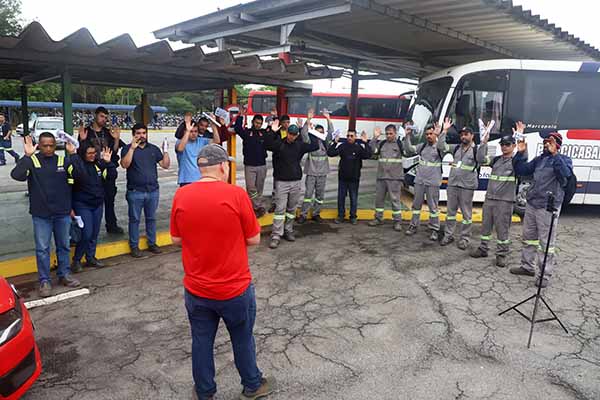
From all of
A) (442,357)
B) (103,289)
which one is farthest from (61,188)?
(442,357)

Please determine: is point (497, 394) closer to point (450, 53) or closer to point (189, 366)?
point (189, 366)

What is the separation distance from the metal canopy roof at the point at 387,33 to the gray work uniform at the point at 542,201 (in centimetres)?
260

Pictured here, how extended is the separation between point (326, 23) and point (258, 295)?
16.6 ft

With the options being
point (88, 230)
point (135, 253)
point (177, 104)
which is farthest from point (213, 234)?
point (177, 104)

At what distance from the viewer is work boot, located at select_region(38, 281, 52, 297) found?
477 cm

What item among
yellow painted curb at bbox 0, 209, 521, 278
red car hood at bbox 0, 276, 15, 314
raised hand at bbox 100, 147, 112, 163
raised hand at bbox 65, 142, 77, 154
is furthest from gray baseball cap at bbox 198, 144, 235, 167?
yellow painted curb at bbox 0, 209, 521, 278

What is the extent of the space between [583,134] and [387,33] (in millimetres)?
4813

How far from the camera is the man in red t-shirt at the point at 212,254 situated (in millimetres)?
2688

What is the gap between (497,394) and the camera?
327cm

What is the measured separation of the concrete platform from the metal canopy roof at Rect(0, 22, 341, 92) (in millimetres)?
2780

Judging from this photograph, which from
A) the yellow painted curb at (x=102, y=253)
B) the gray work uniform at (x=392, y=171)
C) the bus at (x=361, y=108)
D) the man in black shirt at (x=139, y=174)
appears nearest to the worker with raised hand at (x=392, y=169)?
the gray work uniform at (x=392, y=171)

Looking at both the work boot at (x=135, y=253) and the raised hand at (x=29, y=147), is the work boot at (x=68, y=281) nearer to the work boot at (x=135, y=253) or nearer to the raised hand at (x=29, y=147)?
the work boot at (x=135, y=253)

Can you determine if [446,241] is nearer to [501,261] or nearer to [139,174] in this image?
[501,261]

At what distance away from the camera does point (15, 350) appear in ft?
8.68
